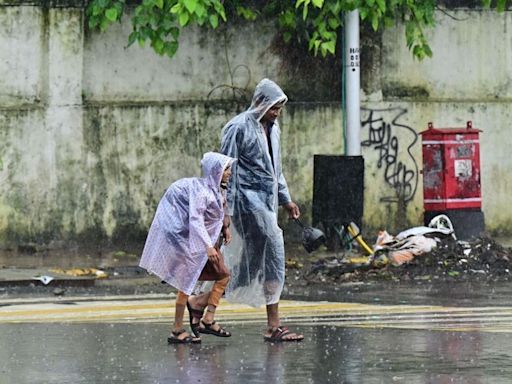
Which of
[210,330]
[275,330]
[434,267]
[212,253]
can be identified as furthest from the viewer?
[434,267]

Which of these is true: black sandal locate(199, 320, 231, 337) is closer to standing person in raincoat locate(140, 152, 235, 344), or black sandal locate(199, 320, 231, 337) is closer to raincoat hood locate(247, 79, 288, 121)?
standing person in raincoat locate(140, 152, 235, 344)

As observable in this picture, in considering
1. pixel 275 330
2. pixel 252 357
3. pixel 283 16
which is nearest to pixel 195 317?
pixel 275 330

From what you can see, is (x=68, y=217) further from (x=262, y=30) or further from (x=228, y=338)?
(x=228, y=338)

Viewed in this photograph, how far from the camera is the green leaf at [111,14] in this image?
19.1 metres

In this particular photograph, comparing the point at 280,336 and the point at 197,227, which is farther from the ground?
the point at 197,227

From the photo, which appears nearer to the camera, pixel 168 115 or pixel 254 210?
pixel 254 210

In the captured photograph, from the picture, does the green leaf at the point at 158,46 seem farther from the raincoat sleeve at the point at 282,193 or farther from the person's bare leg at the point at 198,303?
the person's bare leg at the point at 198,303

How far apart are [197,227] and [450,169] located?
8.40m

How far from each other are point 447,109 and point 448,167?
195 centimetres

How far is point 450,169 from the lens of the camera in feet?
62.9

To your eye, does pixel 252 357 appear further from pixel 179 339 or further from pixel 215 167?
pixel 215 167

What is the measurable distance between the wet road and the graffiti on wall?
20.2 ft

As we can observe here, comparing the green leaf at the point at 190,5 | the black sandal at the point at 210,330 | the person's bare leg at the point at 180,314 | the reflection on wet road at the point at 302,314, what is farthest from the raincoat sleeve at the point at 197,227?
the green leaf at the point at 190,5

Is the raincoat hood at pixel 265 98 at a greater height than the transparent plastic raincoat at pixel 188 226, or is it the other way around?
the raincoat hood at pixel 265 98
